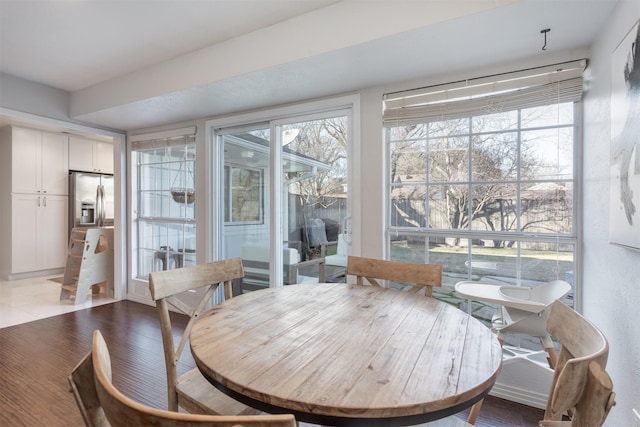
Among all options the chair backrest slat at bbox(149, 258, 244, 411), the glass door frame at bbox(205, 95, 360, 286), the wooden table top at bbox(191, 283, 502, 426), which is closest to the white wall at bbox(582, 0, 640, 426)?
the wooden table top at bbox(191, 283, 502, 426)

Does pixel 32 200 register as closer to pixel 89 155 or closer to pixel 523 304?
pixel 89 155

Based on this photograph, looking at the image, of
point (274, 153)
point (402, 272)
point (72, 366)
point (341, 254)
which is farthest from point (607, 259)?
point (72, 366)

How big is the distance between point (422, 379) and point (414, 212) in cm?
177

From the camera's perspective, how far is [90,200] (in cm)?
555

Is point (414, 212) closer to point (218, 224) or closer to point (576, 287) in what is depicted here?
point (576, 287)

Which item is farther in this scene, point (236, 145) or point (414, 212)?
point (236, 145)

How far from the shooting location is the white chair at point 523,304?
1682 millimetres

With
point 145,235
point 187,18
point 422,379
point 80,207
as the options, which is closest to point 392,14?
point 187,18

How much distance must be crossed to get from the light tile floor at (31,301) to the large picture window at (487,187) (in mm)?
3946

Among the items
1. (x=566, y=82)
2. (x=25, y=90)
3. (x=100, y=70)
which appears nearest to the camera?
(x=566, y=82)

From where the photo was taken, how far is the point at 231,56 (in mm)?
2352

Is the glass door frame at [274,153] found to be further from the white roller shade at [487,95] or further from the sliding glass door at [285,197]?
the white roller shade at [487,95]

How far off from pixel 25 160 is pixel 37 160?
15cm

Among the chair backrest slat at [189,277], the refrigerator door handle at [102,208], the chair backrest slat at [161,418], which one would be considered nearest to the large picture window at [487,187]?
the chair backrest slat at [189,277]
